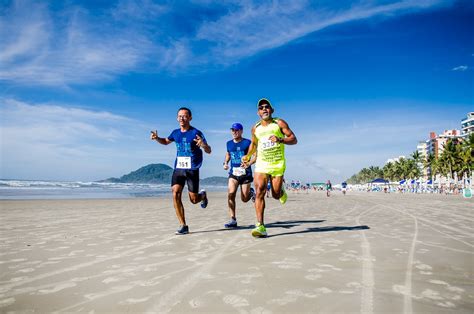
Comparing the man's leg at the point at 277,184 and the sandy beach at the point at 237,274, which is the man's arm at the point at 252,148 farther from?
the sandy beach at the point at 237,274

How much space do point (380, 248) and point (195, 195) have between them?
3577 mm

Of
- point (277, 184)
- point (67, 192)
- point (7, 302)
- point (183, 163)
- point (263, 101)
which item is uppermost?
point (263, 101)

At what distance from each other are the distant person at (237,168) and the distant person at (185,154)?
109cm

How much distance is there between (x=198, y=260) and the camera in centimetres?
372

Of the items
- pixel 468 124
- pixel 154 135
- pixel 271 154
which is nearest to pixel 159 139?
pixel 154 135

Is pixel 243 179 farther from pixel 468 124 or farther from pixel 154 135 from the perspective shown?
pixel 468 124

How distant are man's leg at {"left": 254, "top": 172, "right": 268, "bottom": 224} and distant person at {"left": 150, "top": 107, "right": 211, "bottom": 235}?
1.16 metres

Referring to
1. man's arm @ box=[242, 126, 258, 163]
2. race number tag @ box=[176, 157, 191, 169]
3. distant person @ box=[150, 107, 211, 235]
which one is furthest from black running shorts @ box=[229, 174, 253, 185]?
race number tag @ box=[176, 157, 191, 169]

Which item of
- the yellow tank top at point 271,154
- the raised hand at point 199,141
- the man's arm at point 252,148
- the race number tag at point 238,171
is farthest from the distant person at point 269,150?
the race number tag at point 238,171

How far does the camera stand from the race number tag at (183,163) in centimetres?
613

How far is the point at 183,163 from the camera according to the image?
6.16 meters

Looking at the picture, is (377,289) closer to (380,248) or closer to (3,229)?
(380,248)

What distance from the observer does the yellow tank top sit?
5809 millimetres

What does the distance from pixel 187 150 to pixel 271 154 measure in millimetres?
1675
